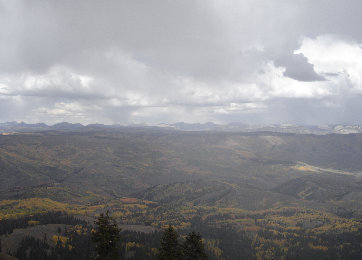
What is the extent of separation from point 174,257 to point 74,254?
124 meters

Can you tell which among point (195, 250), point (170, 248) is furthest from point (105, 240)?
point (195, 250)

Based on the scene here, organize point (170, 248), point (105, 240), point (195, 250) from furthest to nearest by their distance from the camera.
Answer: point (170, 248), point (195, 250), point (105, 240)

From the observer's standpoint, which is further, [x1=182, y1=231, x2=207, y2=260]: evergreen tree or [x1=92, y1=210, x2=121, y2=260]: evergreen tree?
[x1=182, y1=231, x2=207, y2=260]: evergreen tree

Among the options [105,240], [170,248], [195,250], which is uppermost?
[105,240]

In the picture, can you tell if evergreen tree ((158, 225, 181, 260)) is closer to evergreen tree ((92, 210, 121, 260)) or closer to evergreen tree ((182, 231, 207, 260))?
evergreen tree ((182, 231, 207, 260))

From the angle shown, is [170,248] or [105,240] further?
[170,248]

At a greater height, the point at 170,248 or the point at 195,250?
the point at 170,248

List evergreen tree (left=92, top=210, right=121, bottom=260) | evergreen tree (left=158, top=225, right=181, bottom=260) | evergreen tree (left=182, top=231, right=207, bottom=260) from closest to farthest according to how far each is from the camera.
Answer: evergreen tree (left=92, top=210, right=121, bottom=260) → evergreen tree (left=182, top=231, right=207, bottom=260) → evergreen tree (left=158, top=225, right=181, bottom=260)

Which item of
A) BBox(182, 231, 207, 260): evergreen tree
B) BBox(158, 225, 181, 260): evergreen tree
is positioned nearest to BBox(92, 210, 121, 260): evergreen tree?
BBox(158, 225, 181, 260): evergreen tree

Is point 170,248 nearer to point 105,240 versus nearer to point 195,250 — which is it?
point 195,250

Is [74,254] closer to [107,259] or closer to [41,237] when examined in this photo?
[41,237]

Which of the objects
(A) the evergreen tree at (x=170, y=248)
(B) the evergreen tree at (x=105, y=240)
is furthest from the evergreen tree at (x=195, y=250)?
(B) the evergreen tree at (x=105, y=240)

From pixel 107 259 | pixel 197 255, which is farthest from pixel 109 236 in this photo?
pixel 197 255

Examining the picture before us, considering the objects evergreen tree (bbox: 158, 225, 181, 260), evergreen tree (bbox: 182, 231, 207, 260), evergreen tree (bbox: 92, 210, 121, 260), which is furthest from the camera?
evergreen tree (bbox: 158, 225, 181, 260)
